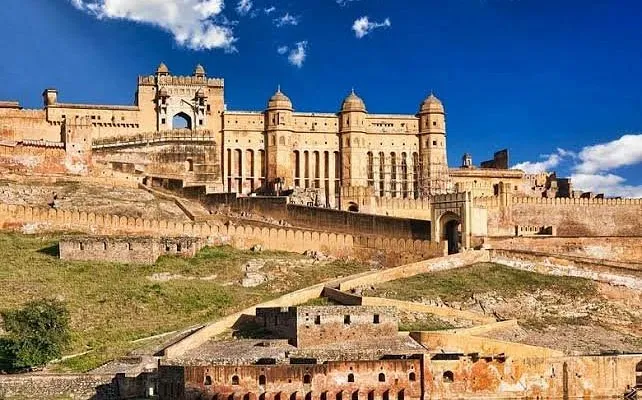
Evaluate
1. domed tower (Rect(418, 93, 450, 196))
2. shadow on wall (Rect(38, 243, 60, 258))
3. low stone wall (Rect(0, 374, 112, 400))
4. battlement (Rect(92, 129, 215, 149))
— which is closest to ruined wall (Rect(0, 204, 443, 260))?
shadow on wall (Rect(38, 243, 60, 258))

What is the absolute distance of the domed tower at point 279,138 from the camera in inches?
2295

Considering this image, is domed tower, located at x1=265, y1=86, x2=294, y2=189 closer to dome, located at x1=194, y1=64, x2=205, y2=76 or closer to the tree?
dome, located at x1=194, y1=64, x2=205, y2=76

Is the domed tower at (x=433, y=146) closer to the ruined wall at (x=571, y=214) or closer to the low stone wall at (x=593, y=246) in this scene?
the ruined wall at (x=571, y=214)

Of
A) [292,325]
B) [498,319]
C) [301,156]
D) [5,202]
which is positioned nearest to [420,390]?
[292,325]

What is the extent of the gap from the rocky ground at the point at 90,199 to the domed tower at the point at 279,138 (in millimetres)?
10369

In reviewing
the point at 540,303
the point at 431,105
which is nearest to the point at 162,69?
the point at 431,105

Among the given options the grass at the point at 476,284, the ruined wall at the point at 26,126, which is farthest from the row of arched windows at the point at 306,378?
the ruined wall at the point at 26,126

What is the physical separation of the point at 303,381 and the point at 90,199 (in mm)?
26477

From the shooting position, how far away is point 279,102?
59000 mm

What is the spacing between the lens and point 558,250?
44812 mm

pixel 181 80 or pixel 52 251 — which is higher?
pixel 181 80

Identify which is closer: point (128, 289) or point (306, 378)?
point (306, 378)

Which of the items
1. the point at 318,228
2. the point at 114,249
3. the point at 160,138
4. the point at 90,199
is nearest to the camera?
the point at 114,249

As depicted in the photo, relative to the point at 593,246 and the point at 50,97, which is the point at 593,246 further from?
the point at 50,97
